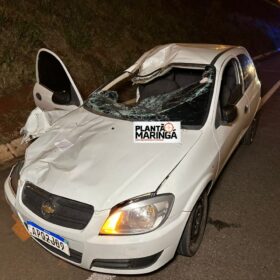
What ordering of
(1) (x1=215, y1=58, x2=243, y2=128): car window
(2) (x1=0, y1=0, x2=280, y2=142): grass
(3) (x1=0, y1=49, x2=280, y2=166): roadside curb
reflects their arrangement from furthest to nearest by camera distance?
1. (2) (x1=0, y1=0, x2=280, y2=142): grass
2. (3) (x1=0, y1=49, x2=280, y2=166): roadside curb
3. (1) (x1=215, y1=58, x2=243, y2=128): car window

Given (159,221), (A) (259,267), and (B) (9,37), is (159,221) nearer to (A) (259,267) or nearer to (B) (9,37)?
(A) (259,267)

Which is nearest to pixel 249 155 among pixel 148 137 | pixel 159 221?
pixel 148 137

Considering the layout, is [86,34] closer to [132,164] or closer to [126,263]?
[132,164]

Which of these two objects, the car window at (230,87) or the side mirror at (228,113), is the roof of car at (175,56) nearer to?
the car window at (230,87)

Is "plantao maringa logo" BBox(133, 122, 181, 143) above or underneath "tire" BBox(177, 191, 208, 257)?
above

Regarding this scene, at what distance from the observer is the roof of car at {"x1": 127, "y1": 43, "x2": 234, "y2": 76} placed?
12.1 feet

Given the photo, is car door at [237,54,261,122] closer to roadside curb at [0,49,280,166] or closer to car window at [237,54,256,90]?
car window at [237,54,256,90]

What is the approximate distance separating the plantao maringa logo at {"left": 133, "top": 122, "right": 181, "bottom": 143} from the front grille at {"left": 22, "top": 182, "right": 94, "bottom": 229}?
849 millimetres

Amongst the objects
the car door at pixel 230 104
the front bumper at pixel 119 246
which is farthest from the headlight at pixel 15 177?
the car door at pixel 230 104

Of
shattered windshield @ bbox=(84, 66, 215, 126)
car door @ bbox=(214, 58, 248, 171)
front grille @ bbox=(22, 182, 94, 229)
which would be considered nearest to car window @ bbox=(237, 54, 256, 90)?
car door @ bbox=(214, 58, 248, 171)

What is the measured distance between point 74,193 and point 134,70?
2055 millimetres

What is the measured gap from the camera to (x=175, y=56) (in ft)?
12.4

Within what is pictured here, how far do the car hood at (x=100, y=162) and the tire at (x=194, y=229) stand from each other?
47cm

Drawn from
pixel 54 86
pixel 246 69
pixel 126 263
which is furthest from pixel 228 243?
pixel 54 86
